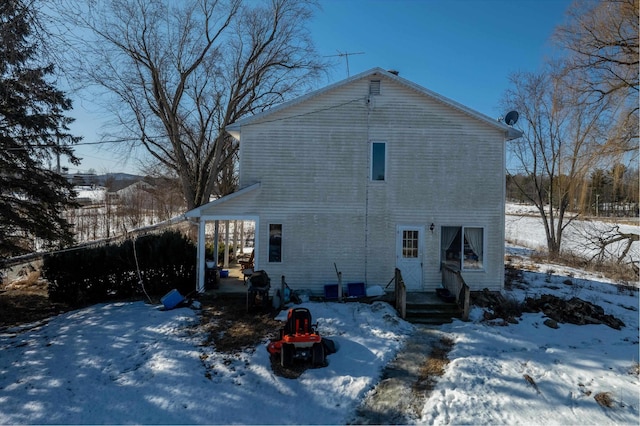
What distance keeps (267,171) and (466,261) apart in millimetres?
6822

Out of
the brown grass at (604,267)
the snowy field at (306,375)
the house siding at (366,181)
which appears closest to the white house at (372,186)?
the house siding at (366,181)

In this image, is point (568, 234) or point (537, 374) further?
point (568, 234)

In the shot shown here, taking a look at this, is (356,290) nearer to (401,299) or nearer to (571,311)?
(401,299)

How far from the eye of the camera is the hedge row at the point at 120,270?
10.2 metres

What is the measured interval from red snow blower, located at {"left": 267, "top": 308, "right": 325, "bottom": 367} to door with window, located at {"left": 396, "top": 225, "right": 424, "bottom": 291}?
485 centimetres

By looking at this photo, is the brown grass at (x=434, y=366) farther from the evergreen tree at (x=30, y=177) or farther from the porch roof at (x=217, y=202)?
the evergreen tree at (x=30, y=177)

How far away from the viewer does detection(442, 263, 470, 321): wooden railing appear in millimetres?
8305

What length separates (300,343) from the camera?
6.03m

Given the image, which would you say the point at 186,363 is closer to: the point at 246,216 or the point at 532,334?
the point at 246,216

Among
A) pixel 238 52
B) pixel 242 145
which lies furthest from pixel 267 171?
pixel 238 52

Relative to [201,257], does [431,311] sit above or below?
below

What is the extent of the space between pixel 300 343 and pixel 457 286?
5127mm

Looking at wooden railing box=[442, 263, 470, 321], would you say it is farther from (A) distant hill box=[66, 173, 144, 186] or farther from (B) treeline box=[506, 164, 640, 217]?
(A) distant hill box=[66, 173, 144, 186]

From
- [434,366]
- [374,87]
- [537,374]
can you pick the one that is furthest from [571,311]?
[374,87]
